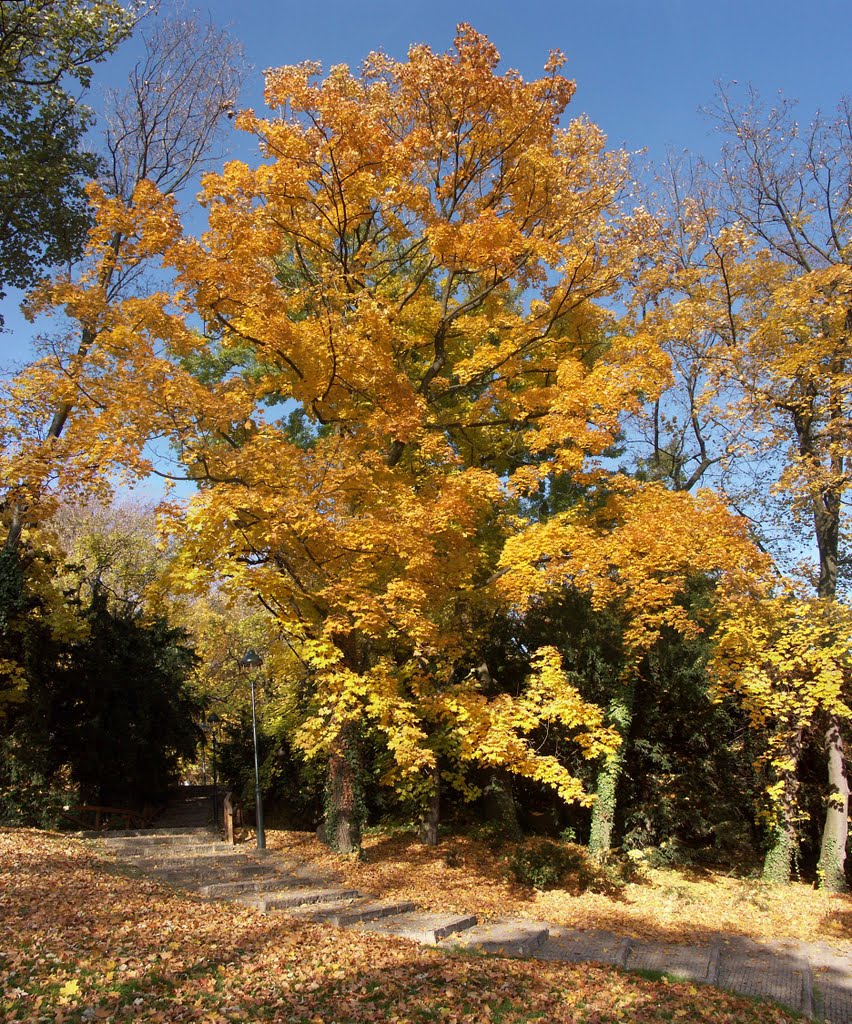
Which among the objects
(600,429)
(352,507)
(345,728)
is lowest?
(345,728)

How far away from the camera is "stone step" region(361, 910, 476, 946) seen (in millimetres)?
7926

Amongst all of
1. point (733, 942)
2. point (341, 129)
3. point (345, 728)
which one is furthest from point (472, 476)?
point (733, 942)

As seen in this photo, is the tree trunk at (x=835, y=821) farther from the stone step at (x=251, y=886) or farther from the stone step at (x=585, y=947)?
the stone step at (x=251, y=886)

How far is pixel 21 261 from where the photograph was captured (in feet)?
42.2

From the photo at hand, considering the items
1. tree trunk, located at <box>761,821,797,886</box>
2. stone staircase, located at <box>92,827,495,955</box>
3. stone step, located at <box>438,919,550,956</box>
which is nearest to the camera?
stone step, located at <box>438,919,550,956</box>

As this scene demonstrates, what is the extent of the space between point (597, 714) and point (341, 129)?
1001 centimetres

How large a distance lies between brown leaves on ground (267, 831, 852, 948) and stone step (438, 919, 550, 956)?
0.77 m

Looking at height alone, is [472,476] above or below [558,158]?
below

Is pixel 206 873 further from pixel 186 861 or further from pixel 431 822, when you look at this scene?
pixel 431 822

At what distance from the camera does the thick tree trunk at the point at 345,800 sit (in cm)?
1180

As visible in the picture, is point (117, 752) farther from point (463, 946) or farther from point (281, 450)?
point (463, 946)

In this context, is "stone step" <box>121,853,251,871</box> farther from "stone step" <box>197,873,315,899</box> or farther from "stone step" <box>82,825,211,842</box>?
"stone step" <box>82,825,211,842</box>

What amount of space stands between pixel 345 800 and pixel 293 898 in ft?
10.9

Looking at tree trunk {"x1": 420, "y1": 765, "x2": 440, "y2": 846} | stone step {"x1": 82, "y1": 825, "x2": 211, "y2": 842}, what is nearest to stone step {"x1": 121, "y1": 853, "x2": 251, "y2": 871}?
stone step {"x1": 82, "y1": 825, "x2": 211, "y2": 842}
